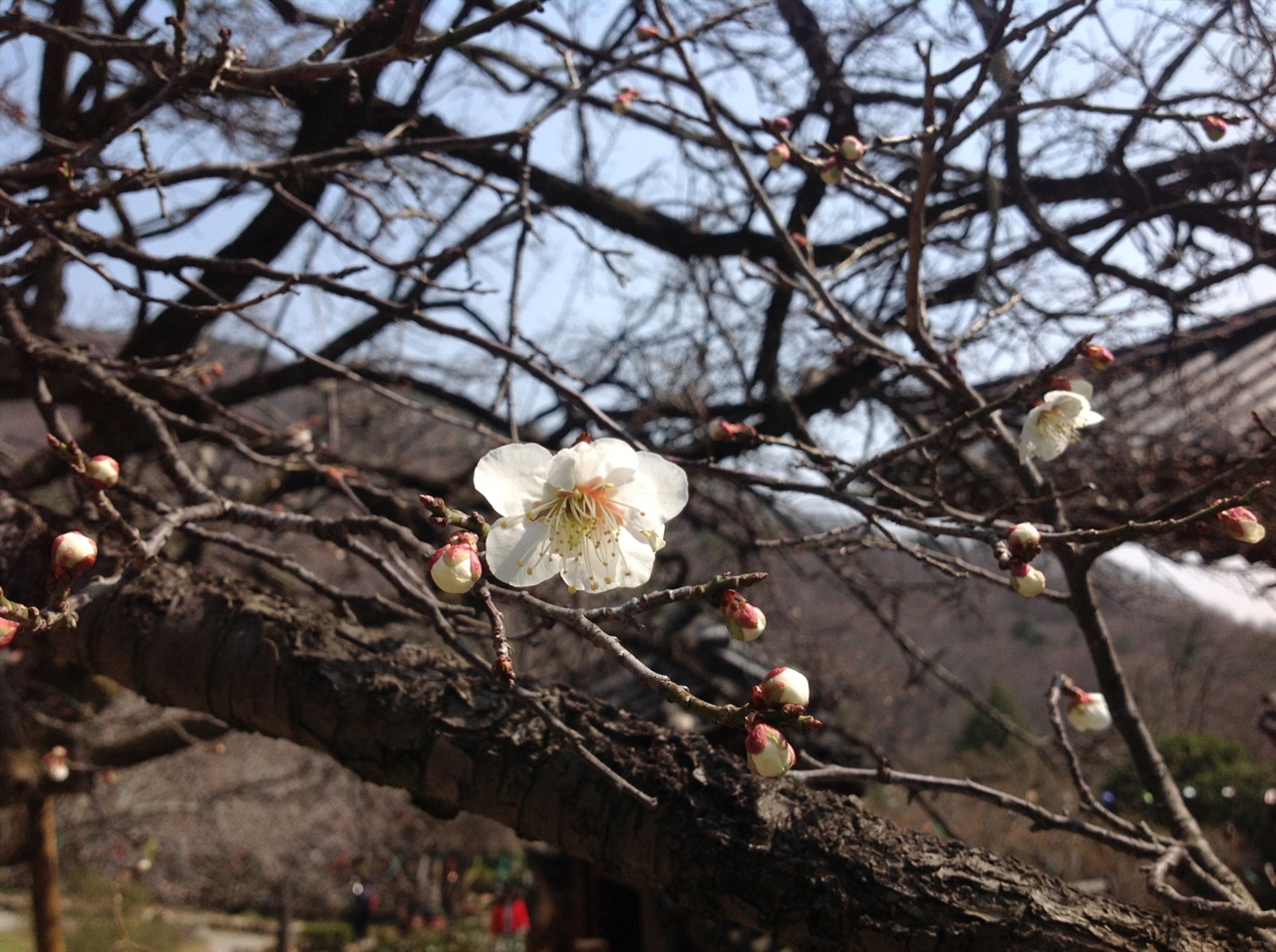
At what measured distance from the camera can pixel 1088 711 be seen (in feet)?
6.36

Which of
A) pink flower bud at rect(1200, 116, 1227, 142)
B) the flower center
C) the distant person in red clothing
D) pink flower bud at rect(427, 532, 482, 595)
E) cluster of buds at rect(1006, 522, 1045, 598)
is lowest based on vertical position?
the distant person in red clothing

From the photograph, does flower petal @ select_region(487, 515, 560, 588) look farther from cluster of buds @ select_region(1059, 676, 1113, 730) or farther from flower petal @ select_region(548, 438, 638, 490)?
cluster of buds @ select_region(1059, 676, 1113, 730)

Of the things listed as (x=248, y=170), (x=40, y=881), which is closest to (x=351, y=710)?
(x=248, y=170)

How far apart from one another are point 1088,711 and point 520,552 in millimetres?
1638

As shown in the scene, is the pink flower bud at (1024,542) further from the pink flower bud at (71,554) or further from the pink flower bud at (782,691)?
the pink flower bud at (71,554)

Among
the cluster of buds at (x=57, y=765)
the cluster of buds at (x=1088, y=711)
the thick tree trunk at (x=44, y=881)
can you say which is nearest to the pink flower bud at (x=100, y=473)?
the cluster of buds at (x=1088, y=711)

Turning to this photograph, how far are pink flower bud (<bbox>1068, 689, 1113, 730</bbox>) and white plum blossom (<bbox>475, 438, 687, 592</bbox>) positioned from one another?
4.74 feet

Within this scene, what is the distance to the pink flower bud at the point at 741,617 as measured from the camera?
3.14ft

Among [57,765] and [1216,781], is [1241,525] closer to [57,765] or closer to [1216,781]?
[57,765]

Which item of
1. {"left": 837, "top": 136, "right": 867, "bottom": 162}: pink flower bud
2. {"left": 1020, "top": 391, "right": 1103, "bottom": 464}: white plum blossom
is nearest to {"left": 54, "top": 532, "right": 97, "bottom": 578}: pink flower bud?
{"left": 1020, "top": 391, "right": 1103, "bottom": 464}: white plum blossom

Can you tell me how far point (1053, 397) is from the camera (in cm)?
149

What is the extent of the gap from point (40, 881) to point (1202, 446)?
22.5ft

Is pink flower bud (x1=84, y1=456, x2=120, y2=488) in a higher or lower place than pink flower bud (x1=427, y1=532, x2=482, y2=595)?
higher

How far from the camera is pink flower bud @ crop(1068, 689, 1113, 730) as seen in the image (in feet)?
6.25
